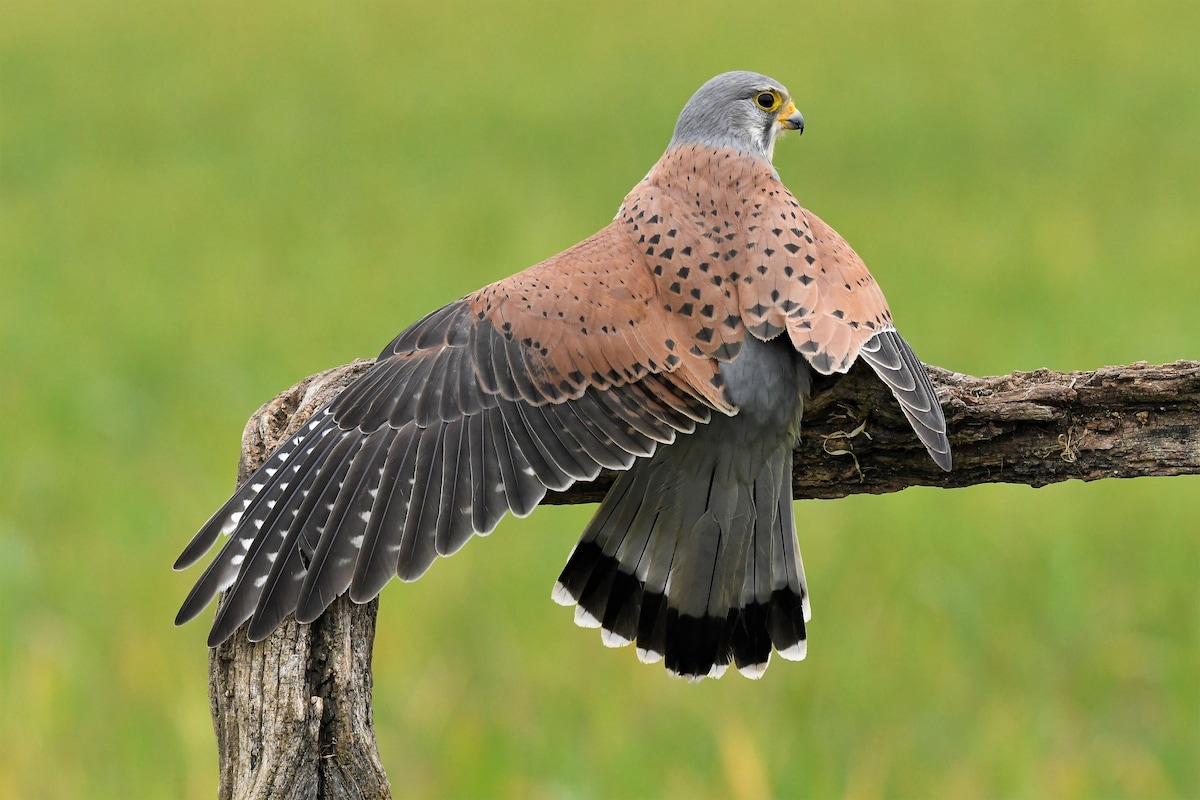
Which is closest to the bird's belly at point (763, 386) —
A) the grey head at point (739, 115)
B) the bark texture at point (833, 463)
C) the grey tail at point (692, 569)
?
the bark texture at point (833, 463)

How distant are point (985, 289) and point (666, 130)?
768cm

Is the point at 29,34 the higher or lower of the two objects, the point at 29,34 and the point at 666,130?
the higher

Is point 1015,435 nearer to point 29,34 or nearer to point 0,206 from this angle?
point 0,206

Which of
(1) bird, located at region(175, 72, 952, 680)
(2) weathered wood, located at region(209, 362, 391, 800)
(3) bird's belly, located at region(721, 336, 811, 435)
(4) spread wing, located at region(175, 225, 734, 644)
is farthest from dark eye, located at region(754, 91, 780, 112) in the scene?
(2) weathered wood, located at region(209, 362, 391, 800)

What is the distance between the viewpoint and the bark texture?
10.7 feet

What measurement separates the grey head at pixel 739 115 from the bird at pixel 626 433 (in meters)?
0.27

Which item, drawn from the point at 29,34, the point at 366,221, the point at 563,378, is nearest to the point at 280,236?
the point at 366,221

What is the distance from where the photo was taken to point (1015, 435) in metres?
3.62

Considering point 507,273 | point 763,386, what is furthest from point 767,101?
point 507,273

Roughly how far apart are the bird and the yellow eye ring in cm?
49

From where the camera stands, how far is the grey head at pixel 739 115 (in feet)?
14.8

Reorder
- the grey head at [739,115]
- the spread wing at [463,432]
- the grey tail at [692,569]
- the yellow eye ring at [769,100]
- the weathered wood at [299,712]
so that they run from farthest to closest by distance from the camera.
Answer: the yellow eye ring at [769,100] < the grey head at [739,115] < the grey tail at [692,569] < the spread wing at [463,432] < the weathered wood at [299,712]

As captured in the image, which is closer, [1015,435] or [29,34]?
[1015,435]

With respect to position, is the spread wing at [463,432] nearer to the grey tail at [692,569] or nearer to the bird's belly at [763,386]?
the bird's belly at [763,386]
